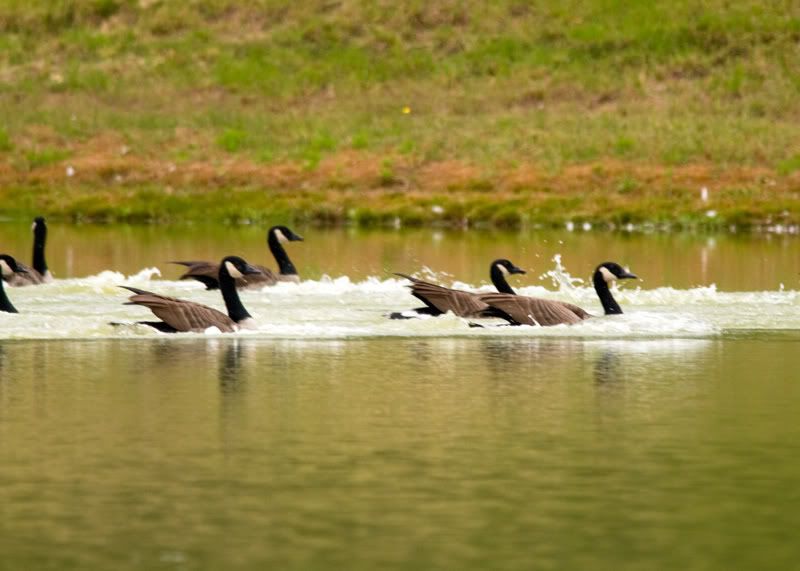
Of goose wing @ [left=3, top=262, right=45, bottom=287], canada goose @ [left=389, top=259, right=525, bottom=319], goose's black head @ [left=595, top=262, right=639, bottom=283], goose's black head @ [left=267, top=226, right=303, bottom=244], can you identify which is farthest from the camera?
goose's black head @ [left=267, top=226, right=303, bottom=244]

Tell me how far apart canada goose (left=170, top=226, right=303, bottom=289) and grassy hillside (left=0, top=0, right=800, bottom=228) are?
53.3 feet

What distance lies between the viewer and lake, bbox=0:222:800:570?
11211 mm

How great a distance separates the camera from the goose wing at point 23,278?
93.1ft

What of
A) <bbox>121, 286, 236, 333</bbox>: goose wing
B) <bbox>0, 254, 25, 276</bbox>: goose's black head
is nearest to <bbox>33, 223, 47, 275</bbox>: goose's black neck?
<bbox>0, 254, 25, 276</bbox>: goose's black head

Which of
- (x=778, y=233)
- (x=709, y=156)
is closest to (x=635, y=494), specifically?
(x=778, y=233)

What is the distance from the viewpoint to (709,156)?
1991 inches

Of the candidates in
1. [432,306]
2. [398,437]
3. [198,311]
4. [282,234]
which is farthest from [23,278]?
[398,437]

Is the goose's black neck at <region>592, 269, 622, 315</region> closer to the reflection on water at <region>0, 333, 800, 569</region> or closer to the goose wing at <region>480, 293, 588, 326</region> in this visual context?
the goose wing at <region>480, 293, 588, 326</region>

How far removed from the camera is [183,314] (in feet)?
70.7

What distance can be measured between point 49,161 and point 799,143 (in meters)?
20.1

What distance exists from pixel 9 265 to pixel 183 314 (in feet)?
22.0

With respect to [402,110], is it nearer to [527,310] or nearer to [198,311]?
[527,310]

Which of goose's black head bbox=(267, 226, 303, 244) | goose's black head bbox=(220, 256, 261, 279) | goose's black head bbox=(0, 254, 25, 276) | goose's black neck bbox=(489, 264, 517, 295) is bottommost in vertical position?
goose's black neck bbox=(489, 264, 517, 295)

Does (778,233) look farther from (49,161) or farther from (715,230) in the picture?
(49,161)
